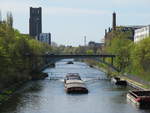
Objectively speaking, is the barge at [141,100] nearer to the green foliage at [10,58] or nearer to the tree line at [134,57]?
the green foliage at [10,58]

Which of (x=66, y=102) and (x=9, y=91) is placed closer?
(x=66, y=102)

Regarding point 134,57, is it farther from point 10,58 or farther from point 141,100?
point 141,100

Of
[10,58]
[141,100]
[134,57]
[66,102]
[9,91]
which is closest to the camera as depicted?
[141,100]

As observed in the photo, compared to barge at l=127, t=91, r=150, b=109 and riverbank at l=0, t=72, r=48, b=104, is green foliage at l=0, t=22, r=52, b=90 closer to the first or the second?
riverbank at l=0, t=72, r=48, b=104

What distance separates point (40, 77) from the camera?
108 metres

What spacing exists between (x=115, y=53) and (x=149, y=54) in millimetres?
30307

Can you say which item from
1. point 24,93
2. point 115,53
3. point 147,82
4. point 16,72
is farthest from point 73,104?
point 115,53

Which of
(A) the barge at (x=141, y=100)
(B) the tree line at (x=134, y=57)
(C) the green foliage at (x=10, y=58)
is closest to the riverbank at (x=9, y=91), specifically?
(C) the green foliage at (x=10, y=58)

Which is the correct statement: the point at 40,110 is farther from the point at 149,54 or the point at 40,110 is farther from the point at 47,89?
the point at 149,54

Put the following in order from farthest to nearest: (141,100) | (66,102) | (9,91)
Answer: (9,91)
(66,102)
(141,100)

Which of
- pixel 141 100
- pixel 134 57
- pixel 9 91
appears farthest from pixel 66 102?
pixel 134 57

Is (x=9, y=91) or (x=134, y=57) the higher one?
(x=134, y=57)

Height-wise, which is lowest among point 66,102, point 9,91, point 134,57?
point 66,102

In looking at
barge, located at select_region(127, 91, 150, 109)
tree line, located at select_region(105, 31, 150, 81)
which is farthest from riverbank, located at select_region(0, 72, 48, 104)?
tree line, located at select_region(105, 31, 150, 81)
